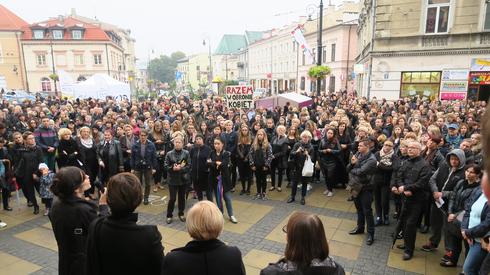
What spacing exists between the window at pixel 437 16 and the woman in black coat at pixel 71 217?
66.1 ft

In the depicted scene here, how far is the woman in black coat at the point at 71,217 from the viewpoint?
319cm

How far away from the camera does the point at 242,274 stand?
2.59 m

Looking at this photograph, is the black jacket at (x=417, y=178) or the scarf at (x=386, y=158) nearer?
the black jacket at (x=417, y=178)

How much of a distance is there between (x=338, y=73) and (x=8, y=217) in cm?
3984

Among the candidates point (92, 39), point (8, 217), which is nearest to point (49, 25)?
point (92, 39)

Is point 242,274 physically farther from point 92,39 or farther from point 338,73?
point 92,39

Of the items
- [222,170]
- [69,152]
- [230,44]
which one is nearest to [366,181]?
[222,170]

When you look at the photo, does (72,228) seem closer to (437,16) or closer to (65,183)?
(65,183)

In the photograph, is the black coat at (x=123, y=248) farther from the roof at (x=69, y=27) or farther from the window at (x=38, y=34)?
the window at (x=38, y=34)

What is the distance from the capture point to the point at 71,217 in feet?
10.4

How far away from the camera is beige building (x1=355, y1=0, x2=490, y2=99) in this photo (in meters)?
17.2

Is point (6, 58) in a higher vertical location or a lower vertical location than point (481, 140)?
higher

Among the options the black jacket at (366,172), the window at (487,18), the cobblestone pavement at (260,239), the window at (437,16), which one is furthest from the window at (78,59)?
the black jacket at (366,172)

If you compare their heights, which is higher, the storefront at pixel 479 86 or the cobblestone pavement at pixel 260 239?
the storefront at pixel 479 86
